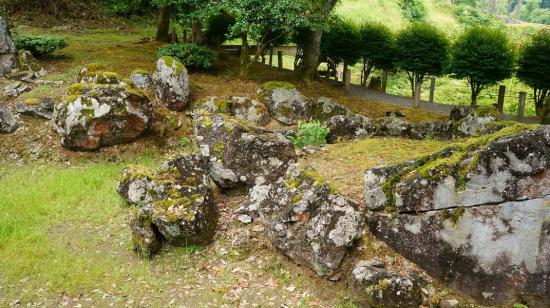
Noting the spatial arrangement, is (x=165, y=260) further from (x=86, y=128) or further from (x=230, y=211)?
(x=86, y=128)

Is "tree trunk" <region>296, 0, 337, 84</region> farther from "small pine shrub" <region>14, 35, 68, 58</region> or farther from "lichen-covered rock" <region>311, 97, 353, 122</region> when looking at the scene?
"small pine shrub" <region>14, 35, 68, 58</region>

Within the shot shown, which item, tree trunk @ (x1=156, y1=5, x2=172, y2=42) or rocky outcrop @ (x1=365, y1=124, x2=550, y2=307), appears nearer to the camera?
rocky outcrop @ (x1=365, y1=124, x2=550, y2=307)

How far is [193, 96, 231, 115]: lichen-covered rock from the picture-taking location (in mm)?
14570

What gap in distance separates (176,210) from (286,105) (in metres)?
8.28

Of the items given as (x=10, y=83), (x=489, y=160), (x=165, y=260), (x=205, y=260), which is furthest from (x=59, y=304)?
(x=10, y=83)

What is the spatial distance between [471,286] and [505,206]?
49.3 inches

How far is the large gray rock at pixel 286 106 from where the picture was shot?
15.5m

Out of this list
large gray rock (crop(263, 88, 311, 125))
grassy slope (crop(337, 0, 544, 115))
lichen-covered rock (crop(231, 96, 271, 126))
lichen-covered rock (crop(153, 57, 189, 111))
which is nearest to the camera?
lichen-covered rock (crop(153, 57, 189, 111))

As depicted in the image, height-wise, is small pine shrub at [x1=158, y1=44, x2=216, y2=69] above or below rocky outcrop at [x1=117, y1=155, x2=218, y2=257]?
above

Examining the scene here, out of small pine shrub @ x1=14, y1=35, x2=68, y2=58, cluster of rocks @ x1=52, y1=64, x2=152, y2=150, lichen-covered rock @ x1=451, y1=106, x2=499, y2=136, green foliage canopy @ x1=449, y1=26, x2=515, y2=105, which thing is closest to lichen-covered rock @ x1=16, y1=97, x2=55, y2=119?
cluster of rocks @ x1=52, y1=64, x2=152, y2=150

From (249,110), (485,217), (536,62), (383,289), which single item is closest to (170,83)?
(249,110)

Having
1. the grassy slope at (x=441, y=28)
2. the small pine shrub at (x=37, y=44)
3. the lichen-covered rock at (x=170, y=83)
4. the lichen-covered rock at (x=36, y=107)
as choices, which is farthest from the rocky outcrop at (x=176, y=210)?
the grassy slope at (x=441, y=28)

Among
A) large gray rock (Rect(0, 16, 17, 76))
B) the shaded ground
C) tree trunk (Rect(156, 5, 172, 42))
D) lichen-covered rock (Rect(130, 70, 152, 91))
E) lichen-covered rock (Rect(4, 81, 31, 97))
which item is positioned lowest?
the shaded ground

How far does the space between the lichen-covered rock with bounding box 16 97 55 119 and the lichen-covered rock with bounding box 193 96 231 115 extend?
4293 mm
